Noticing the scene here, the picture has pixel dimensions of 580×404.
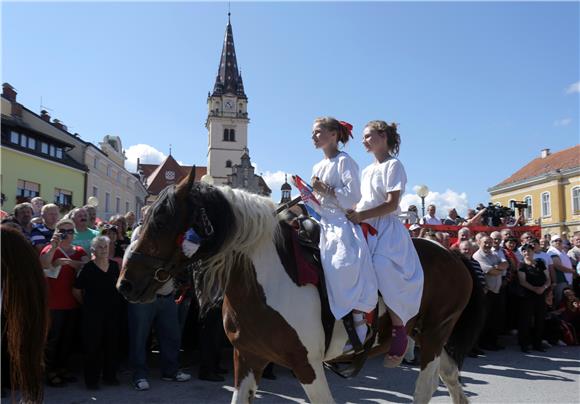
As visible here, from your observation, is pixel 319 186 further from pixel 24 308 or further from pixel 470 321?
pixel 470 321

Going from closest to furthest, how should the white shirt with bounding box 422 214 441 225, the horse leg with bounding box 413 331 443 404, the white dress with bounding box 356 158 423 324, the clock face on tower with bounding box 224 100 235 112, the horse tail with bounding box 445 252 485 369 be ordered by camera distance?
the white dress with bounding box 356 158 423 324 < the horse leg with bounding box 413 331 443 404 < the horse tail with bounding box 445 252 485 369 < the white shirt with bounding box 422 214 441 225 < the clock face on tower with bounding box 224 100 235 112

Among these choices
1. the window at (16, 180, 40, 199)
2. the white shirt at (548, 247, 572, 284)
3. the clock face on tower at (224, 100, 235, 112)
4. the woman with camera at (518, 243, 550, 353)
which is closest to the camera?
the woman with camera at (518, 243, 550, 353)

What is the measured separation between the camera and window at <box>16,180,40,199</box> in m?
28.0

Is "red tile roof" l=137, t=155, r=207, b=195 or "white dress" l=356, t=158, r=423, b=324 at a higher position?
"red tile roof" l=137, t=155, r=207, b=195

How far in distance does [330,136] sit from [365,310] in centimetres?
142

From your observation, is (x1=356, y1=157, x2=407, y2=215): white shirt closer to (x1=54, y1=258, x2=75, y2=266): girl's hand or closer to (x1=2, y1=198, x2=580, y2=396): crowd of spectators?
(x1=2, y1=198, x2=580, y2=396): crowd of spectators

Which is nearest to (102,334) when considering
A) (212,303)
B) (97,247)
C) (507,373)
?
(97,247)

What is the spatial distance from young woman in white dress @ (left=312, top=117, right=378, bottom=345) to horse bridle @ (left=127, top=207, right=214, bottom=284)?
954 mm

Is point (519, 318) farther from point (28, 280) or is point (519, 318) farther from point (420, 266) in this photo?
point (28, 280)

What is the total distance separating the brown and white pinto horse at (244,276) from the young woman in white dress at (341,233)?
7.4 inches

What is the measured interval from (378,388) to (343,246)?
336 centimetres

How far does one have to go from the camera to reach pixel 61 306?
5.75 meters

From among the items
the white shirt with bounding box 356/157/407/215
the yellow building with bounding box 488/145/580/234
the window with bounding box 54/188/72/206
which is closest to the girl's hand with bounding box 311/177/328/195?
the white shirt with bounding box 356/157/407/215

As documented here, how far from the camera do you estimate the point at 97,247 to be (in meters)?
5.69
